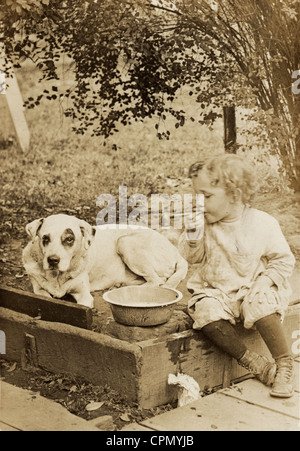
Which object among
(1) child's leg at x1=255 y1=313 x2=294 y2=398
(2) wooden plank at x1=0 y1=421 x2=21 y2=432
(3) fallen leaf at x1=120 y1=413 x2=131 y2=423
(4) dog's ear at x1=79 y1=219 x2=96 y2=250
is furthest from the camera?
(4) dog's ear at x1=79 y1=219 x2=96 y2=250

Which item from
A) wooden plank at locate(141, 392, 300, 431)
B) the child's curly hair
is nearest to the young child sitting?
the child's curly hair

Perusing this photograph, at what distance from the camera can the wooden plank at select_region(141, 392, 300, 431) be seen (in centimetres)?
337

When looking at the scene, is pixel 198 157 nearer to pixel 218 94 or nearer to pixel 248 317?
pixel 218 94

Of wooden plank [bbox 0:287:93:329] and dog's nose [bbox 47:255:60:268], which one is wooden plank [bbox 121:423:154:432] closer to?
wooden plank [bbox 0:287:93:329]

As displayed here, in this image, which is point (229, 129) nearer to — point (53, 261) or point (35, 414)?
point (53, 261)

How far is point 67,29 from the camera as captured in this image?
14.0 ft

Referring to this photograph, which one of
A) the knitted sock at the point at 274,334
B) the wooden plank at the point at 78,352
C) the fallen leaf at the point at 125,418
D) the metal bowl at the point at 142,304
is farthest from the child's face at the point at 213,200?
the fallen leaf at the point at 125,418

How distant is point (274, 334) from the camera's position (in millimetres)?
3705

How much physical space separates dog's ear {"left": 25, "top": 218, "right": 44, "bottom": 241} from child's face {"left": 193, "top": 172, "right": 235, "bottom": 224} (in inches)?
39.1

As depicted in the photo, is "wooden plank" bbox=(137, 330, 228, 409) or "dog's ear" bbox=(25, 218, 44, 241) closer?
"wooden plank" bbox=(137, 330, 228, 409)

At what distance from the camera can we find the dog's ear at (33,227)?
13.4 ft

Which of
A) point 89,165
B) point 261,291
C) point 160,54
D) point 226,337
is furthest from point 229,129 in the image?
point 226,337

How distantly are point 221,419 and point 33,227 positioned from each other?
1612mm

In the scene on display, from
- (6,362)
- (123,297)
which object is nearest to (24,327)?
(6,362)
